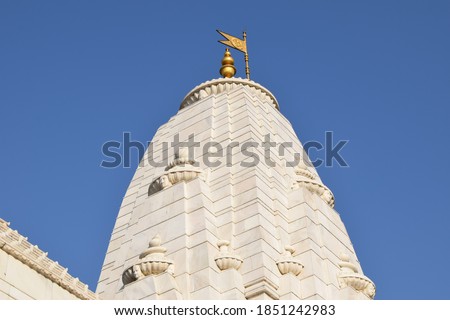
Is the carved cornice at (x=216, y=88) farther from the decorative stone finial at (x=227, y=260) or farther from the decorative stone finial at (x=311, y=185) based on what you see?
the decorative stone finial at (x=227, y=260)

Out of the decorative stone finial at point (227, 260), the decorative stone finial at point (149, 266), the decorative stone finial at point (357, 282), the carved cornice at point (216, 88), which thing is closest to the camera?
the decorative stone finial at point (149, 266)

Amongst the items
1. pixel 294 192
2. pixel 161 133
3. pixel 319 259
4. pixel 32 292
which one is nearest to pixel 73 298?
pixel 32 292

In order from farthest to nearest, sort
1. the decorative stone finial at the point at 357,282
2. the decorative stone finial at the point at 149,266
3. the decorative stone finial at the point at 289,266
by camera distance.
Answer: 1. the decorative stone finial at the point at 357,282
2. the decorative stone finial at the point at 289,266
3. the decorative stone finial at the point at 149,266

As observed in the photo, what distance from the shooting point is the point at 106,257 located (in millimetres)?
33188

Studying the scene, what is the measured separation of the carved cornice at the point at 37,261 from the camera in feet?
74.9

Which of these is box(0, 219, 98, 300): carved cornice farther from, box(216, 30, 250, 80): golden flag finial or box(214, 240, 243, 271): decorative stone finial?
box(216, 30, 250, 80): golden flag finial

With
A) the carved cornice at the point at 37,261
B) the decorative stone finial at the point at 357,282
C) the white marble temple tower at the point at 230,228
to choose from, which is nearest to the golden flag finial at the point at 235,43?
the white marble temple tower at the point at 230,228

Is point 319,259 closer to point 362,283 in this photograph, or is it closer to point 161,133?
point 362,283

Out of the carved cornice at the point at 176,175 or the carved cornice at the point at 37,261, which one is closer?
the carved cornice at the point at 37,261

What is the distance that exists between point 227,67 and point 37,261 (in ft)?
67.4

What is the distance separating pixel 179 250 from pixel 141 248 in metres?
1.94

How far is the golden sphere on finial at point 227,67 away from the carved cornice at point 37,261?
19.0 meters

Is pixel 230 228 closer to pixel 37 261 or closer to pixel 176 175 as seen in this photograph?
pixel 176 175

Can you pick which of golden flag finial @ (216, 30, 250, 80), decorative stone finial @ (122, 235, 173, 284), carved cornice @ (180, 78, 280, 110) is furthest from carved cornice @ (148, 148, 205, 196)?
golden flag finial @ (216, 30, 250, 80)
